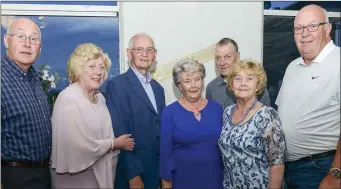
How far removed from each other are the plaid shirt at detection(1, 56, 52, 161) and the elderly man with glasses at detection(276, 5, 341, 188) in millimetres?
1439

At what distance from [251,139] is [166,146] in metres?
0.53

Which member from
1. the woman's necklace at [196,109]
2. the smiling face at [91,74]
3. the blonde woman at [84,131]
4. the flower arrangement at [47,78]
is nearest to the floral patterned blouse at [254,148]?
the woman's necklace at [196,109]

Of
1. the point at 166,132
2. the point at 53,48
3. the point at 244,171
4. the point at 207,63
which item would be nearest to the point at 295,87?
the point at 244,171

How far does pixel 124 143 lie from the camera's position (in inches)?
85.2

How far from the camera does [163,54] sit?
2.88 metres

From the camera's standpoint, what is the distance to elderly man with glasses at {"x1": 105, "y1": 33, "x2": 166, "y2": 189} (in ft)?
7.27

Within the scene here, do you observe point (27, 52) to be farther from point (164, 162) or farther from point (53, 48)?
point (164, 162)

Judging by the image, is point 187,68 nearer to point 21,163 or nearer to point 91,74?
point 91,74

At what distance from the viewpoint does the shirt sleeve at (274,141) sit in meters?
1.89

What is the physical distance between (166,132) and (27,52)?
3.12 ft

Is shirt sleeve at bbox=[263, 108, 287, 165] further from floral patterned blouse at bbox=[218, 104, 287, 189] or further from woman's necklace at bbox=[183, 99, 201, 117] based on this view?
woman's necklace at bbox=[183, 99, 201, 117]

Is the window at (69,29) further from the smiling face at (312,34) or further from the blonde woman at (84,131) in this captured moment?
the smiling face at (312,34)

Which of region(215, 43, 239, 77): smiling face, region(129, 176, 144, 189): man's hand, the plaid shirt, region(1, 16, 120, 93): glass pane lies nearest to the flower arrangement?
region(1, 16, 120, 93): glass pane

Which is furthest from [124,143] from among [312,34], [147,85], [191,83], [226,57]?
[312,34]
